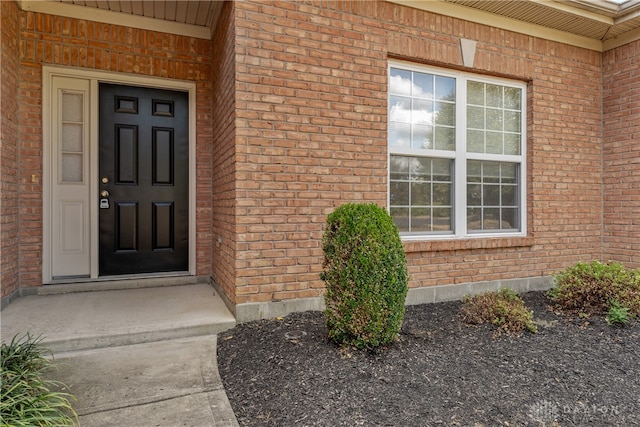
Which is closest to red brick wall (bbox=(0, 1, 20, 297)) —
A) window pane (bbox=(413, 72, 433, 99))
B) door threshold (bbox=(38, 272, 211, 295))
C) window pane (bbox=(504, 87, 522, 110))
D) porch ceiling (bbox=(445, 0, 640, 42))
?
door threshold (bbox=(38, 272, 211, 295))

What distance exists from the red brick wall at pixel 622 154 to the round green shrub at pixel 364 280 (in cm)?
406

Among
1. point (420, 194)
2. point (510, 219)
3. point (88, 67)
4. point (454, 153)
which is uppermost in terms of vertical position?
point (88, 67)

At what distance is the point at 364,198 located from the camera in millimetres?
3691

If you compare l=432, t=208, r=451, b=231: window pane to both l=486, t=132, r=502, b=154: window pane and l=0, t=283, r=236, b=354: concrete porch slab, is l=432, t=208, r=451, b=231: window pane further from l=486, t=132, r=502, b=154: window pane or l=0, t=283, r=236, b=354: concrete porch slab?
l=0, t=283, r=236, b=354: concrete porch slab

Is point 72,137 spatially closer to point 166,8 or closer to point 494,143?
point 166,8

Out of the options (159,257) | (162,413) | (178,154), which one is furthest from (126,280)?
(162,413)

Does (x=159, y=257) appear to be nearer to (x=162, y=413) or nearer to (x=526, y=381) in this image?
(x=162, y=413)

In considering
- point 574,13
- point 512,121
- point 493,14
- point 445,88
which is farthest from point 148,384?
point 574,13

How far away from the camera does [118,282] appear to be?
4.05 meters

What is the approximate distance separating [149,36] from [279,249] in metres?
2.91

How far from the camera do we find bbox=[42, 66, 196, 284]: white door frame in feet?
12.6

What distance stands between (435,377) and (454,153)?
2.70 metres

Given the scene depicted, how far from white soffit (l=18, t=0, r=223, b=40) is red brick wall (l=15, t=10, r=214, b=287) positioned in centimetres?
6

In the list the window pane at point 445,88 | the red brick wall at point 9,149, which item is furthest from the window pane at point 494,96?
the red brick wall at point 9,149
